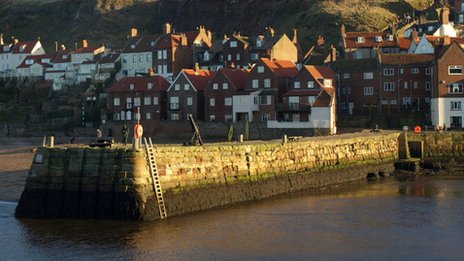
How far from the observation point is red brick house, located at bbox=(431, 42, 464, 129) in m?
65.7

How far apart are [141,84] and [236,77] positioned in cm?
1162

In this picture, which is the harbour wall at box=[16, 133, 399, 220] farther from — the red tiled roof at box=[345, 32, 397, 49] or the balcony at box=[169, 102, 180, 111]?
the red tiled roof at box=[345, 32, 397, 49]

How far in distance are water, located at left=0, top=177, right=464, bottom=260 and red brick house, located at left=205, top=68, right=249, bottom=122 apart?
120 ft

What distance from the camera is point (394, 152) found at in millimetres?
53531

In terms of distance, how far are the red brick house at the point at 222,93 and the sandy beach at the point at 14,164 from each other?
17.6 metres

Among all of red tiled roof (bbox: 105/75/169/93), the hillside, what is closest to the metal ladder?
red tiled roof (bbox: 105/75/169/93)

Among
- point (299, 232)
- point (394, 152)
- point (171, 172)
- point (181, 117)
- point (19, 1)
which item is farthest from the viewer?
point (19, 1)

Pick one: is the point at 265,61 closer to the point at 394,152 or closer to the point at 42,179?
the point at 394,152

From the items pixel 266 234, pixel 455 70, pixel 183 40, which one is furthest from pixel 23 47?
pixel 266 234

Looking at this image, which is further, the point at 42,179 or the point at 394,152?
the point at 394,152

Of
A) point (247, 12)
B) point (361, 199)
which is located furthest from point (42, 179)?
point (247, 12)

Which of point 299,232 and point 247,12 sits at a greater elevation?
point 247,12

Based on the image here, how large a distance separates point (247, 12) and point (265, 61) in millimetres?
62261

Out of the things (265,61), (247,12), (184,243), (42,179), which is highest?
(247,12)
